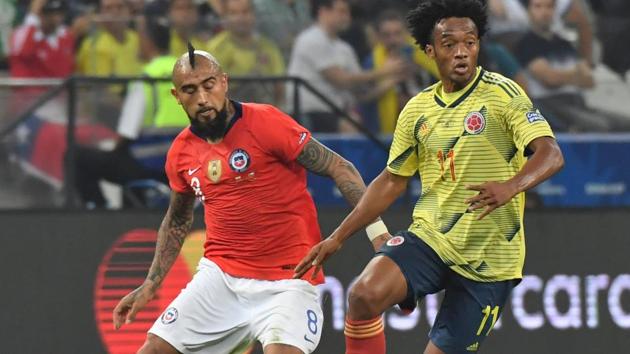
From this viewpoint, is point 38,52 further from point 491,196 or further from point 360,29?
point 491,196

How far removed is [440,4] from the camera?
6855mm

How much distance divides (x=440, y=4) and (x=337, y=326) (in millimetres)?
3733

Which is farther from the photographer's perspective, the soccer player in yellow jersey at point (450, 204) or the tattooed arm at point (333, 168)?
the tattooed arm at point (333, 168)

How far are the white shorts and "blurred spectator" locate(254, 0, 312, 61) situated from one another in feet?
10.4

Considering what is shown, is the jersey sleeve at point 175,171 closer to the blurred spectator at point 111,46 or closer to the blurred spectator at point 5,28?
the blurred spectator at point 111,46

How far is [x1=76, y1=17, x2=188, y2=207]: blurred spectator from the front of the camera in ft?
32.3

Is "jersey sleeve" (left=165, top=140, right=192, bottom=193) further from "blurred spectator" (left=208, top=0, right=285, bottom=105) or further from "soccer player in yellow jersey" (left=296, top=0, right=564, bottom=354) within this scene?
"blurred spectator" (left=208, top=0, right=285, bottom=105)

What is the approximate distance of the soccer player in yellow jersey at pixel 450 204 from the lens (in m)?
6.71

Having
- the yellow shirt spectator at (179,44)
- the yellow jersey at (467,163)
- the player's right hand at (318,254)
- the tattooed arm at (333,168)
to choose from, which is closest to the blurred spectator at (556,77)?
the yellow shirt spectator at (179,44)

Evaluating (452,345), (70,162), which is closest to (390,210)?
(70,162)

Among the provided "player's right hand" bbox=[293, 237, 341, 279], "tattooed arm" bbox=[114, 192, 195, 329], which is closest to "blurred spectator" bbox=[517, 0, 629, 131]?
"tattooed arm" bbox=[114, 192, 195, 329]

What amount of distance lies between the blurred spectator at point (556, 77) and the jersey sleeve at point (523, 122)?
334cm

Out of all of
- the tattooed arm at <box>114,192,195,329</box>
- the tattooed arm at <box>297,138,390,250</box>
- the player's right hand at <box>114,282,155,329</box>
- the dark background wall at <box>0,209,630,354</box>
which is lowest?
the dark background wall at <box>0,209,630,354</box>

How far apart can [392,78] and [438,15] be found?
3142mm
